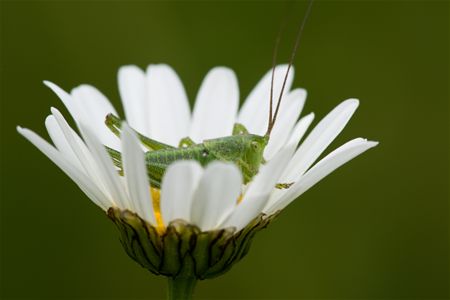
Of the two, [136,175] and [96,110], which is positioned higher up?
[96,110]

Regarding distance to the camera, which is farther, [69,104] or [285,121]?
[285,121]

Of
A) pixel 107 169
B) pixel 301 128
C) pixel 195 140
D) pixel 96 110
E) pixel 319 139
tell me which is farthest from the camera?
pixel 195 140

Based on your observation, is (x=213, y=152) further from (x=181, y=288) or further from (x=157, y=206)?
(x=181, y=288)

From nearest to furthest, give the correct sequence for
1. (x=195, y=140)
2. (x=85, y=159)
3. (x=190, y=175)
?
(x=190, y=175) < (x=85, y=159) < (x=195, y=140)

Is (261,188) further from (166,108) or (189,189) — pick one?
(166,108)

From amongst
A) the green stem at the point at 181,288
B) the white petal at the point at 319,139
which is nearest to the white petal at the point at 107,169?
the green stem at the point at 181,288

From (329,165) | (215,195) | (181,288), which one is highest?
(329,165)

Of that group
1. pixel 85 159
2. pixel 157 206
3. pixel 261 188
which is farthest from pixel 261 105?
pixel 261 188

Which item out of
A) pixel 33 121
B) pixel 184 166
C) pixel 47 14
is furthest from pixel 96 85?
pixel 184 166
